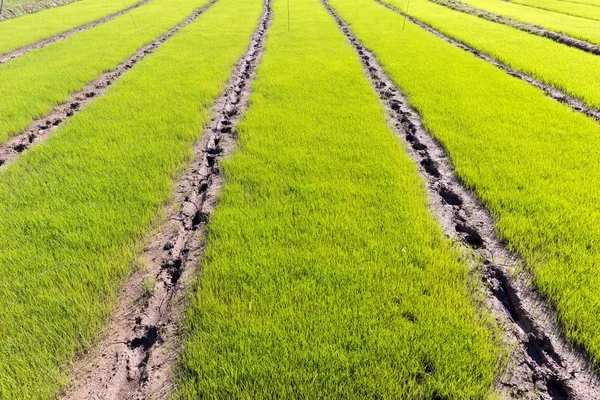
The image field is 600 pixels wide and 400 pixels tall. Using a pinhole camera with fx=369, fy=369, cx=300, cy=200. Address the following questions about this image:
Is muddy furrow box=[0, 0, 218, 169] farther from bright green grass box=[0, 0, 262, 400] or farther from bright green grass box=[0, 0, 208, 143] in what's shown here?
bright green grass box=[0, 0, 262, 400]

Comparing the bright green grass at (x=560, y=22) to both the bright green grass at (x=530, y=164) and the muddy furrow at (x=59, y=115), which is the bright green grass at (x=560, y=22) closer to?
the bright green grass at (x=530, y=164)

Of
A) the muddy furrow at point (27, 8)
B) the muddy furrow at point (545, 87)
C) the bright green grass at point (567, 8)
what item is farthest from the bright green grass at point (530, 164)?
the muddy furrow at point (27, 8)

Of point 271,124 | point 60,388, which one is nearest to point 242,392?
point 60,388

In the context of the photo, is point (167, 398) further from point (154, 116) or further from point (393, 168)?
point (154, 116)

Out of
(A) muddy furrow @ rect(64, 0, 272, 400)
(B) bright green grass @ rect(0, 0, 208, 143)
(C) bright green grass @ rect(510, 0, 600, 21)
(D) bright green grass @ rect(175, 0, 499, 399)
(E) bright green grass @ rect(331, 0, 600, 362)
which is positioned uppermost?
(C) bright green grass @ rect(510, 0, 600, 21)

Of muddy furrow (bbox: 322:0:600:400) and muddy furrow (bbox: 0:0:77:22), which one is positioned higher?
muddy furrow (bbox: 0:0:77:22)

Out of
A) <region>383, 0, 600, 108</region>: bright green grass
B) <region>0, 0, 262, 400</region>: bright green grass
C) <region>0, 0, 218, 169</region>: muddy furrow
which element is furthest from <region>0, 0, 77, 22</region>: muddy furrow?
<region>383, 0, 600, 108</region>: bright green grass

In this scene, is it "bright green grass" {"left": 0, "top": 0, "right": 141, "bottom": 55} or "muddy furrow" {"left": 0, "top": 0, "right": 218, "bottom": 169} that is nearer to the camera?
"muddy furrow" {"left": 0, "top": 0, "right": 218, "bottom": 169}
